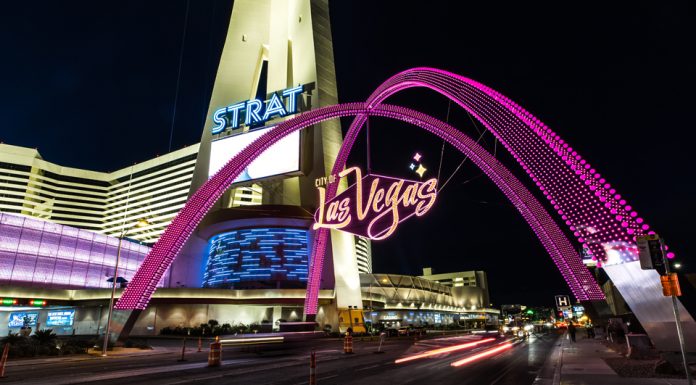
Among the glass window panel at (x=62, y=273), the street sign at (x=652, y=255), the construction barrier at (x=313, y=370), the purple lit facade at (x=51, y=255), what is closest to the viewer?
the street sign at (x=652, y=255)

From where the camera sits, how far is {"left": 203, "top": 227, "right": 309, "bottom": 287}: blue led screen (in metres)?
65.4

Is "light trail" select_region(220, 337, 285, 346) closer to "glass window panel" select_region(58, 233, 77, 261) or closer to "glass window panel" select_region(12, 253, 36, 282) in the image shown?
"glass window panel" select_region(12, 253, 36, 282)

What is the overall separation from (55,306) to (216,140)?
1215 inches

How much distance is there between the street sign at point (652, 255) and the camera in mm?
10594

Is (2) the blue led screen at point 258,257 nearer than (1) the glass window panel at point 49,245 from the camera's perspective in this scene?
No

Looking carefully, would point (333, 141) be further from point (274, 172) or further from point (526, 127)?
point (526, 127)

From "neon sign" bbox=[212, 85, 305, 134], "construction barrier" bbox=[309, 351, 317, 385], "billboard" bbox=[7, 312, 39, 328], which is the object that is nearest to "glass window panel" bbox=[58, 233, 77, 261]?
"billboard" bbox=[7, 312, 39, 328]

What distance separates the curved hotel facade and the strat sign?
18072 mm

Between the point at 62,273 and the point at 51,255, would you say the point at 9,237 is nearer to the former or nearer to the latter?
the point at 51,255

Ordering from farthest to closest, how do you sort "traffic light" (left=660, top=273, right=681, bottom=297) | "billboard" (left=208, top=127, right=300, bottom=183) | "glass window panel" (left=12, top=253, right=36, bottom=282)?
"billboard" (left=208, top=127, right=300, bottom=183), "glass window panel" (left=12, top=253, right=36, bottom=282), "traffic light" (left=660, top=273, right=681, bottom=297)

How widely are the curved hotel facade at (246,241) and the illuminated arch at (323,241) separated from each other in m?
5.03

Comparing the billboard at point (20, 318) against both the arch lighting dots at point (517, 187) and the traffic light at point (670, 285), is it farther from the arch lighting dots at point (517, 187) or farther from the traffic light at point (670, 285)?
the traffic light at point (670, 285)

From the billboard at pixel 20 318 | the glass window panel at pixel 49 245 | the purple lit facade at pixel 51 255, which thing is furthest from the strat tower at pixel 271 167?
the billboard at pixel 20 318

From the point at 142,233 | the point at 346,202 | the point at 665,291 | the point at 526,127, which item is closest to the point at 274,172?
the point at 346,202
